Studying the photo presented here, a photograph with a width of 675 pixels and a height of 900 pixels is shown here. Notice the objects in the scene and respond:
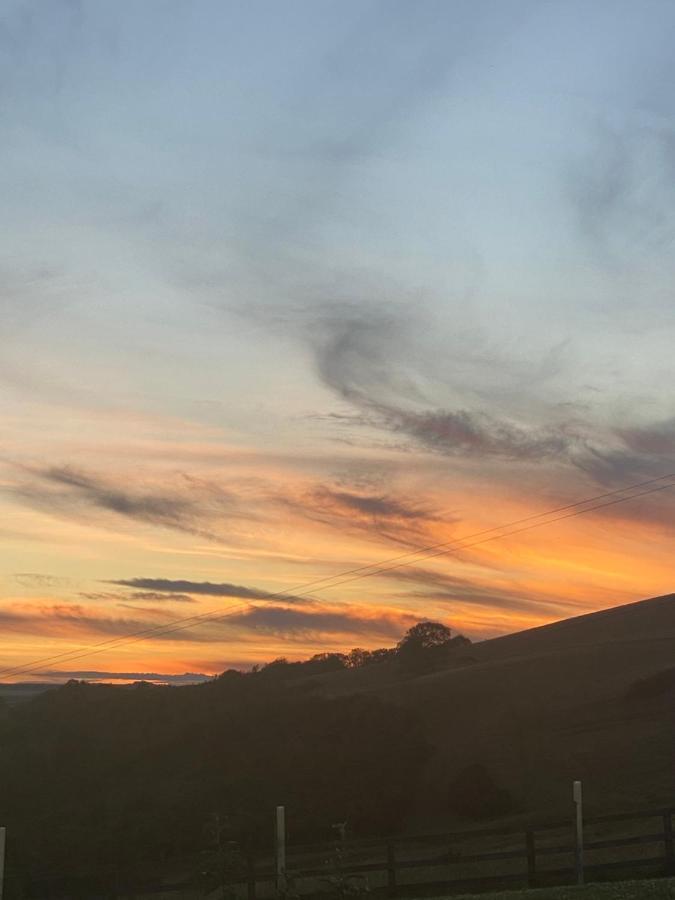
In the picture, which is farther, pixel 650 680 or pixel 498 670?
pixel 498 670

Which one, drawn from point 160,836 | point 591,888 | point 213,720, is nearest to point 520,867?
point 591,888

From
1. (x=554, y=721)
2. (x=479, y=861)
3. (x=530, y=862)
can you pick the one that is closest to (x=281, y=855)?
(x=530, y=862)

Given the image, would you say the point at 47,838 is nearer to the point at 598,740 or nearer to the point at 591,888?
the point at 598,740

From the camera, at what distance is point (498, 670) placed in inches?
2921

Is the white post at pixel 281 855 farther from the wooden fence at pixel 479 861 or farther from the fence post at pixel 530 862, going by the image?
the fence post at pixel 530 862

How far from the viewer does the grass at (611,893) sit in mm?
15703

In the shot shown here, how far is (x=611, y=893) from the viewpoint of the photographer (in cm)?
1606

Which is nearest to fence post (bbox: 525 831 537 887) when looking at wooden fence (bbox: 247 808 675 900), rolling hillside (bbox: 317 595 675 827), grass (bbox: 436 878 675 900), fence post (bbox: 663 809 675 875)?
wooden fence (bbox: 247 808 675 900)

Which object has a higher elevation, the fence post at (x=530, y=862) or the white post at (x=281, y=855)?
the white post at (x=281, y=855)

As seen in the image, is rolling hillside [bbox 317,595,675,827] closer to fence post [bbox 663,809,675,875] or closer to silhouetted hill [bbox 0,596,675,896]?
silhouetted hill [bbox 0,596,675,896]

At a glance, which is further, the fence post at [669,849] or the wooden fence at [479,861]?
the fence post at [669,849]

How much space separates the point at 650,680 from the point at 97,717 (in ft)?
103

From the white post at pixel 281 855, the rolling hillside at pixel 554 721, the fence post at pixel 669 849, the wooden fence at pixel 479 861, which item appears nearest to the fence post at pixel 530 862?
the wooden fence at pixel 479 861

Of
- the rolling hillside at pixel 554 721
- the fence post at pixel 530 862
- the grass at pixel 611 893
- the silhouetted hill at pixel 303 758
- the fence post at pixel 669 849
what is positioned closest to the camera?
the grass at pixel 611 893
